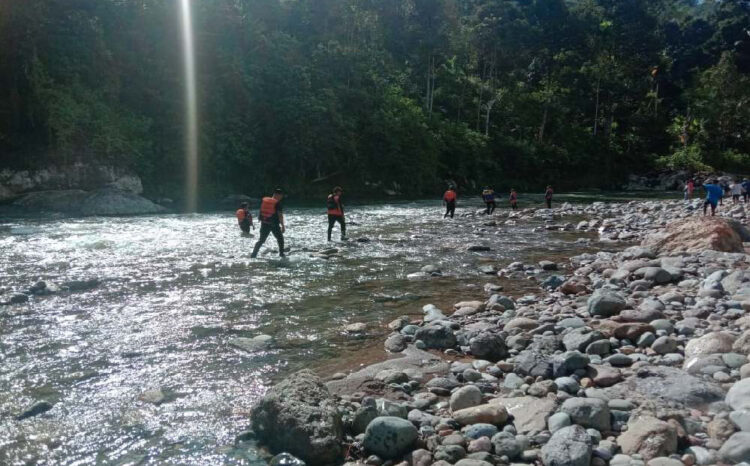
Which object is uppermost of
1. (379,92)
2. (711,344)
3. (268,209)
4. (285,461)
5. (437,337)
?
(379,92)

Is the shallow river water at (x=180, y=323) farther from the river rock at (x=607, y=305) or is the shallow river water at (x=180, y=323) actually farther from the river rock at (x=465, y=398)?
the river rock at (x=607, y=305)

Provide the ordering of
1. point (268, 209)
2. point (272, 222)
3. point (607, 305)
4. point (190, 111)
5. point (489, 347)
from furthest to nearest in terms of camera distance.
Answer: point (190, 111)
point (268, 209)
point (272, 222)
point (607, 305)
point (489, 347)

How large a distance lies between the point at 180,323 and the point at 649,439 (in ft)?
20.5

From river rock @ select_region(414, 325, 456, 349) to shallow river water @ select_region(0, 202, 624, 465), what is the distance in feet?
1.99

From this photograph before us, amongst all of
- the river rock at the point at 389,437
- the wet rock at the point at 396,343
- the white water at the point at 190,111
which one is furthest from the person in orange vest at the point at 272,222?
the white water at the point at 190,111

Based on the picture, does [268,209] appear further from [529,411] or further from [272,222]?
[529,411]

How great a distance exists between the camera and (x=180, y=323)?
7.93 metres

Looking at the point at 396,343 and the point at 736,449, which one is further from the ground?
the point at 736,449

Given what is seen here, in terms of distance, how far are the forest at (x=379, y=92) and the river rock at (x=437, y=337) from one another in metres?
27.2

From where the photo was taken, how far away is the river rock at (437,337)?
6887 mm

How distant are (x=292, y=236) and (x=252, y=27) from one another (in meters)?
27.6

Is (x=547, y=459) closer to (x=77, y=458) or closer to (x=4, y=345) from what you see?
(x=77, y=458)

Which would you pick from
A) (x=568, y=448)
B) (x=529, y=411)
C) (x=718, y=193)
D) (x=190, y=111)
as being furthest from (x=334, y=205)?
(x=190, y=111)

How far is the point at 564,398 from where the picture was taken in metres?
4.90
